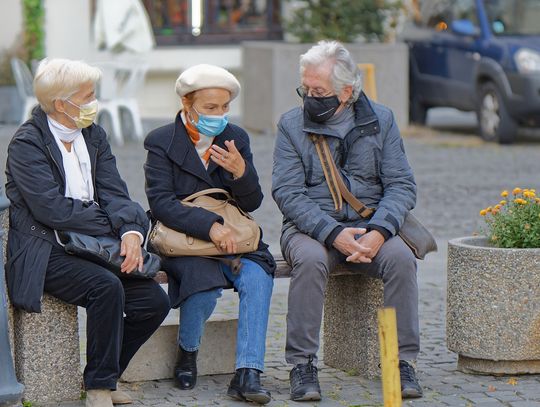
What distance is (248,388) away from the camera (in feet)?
17.7

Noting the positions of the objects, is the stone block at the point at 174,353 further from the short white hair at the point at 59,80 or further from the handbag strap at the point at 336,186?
the short white hair at the point at 59,80

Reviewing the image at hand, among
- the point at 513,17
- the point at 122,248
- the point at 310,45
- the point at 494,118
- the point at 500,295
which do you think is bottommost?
the point at 494,118

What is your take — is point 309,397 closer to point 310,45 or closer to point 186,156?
point 186,156

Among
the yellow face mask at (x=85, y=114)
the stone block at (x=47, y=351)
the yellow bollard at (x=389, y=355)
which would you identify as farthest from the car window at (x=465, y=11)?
the yellow bollard at (x=389, y=355)

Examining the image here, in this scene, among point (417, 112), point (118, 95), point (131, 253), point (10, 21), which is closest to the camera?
point (131, 253)

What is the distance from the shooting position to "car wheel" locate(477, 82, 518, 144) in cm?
1403

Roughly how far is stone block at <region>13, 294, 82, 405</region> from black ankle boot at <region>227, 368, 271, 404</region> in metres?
0.64

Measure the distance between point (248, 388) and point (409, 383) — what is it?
0.68 m

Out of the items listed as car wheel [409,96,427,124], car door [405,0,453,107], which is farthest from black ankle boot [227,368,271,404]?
car wheel [409,96,427,124]

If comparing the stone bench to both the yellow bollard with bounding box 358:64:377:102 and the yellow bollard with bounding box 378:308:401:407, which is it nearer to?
the yellow bollard with bounding box 378:308:401:407

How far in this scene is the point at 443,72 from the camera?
15180 mm

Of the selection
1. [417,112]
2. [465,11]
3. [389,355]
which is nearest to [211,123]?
[389,355]

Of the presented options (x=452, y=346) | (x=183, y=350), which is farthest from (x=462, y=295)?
(x=183, y=350)

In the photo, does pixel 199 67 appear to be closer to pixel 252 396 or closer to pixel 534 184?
pixel 252 396
